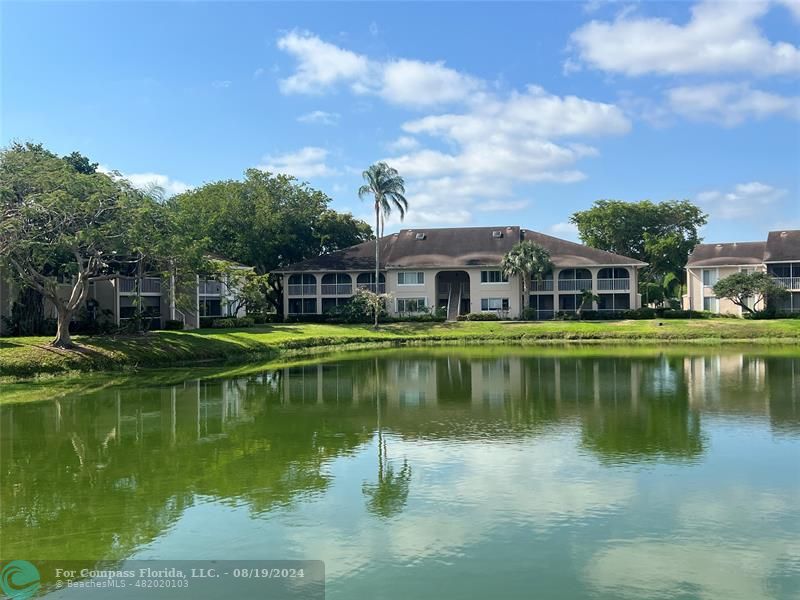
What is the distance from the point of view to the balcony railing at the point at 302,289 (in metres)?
62.3

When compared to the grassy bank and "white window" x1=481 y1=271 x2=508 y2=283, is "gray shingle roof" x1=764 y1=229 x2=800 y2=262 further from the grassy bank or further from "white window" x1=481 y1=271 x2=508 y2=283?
"white window" x1=481 y1=271 x2=508 y2=283

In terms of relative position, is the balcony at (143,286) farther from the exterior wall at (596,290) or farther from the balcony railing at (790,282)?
the balcony railing at (790,282)

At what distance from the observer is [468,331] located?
5116 cm

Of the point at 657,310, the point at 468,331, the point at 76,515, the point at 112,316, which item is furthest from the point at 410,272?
the point at 76,515

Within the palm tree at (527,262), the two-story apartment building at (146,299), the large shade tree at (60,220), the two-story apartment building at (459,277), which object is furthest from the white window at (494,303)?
the large shade tree at (60,220)

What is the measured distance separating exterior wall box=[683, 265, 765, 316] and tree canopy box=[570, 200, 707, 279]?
12.1 m

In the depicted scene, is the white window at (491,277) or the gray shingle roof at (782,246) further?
the white window at (491,277)

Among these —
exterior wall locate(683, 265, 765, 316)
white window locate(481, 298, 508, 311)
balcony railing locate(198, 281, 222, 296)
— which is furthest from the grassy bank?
exterior wall locate(683, 265, 765, 316)

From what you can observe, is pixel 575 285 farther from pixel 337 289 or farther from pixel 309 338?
pixel 309 338

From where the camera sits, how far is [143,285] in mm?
47562

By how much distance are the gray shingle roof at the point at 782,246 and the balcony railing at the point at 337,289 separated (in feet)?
114

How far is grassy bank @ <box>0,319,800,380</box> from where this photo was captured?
28.5 metres

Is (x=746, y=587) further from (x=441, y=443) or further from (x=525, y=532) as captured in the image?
(x=441, y=443)

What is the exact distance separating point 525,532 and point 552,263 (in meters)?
50.3
